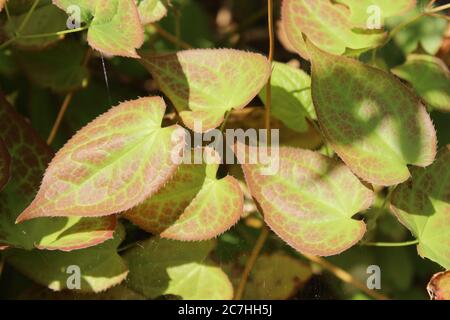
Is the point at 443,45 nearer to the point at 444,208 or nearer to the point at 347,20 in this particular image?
the point at 347,20

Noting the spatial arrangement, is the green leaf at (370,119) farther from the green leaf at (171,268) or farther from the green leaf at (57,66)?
the green leaf at (57,66)

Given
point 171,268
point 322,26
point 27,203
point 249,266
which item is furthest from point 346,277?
point 27,203

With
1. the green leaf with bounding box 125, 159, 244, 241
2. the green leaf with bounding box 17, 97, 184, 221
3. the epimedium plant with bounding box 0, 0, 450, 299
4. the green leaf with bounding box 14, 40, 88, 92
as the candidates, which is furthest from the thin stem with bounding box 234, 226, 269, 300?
the green leaf with bounding box 14, 40, 88, 92

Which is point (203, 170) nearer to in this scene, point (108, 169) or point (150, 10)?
point (108, 169)

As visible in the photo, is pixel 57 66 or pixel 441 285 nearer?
pixel 441 285

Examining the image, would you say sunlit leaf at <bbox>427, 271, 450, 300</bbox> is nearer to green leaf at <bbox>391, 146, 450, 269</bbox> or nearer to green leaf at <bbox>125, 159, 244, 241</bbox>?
green leaf at <bbox>391, 146, 450, 269</bbox>

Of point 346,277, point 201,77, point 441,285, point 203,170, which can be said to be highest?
point 201,77
